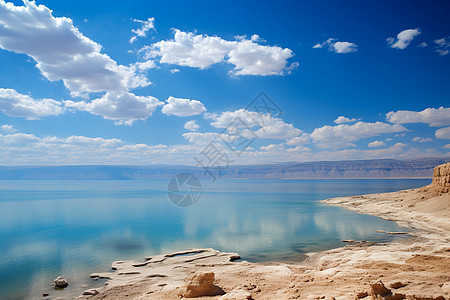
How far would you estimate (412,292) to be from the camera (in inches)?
315

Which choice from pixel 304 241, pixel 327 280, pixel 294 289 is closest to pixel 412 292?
pixel 327 280

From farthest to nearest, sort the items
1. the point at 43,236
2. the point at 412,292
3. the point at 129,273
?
1. the point at 43,236
2. the point at 129,273
3. the point at 412,292

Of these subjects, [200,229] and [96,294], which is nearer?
[96,294]

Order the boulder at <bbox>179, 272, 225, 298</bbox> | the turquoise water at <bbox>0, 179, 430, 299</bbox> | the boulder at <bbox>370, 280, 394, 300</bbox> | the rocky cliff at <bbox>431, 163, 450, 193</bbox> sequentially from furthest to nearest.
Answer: the rocky cliff at <bbox>431, 163, 450, 193</bbox> < the turquoise water at <bbox>0, 179, 430, 299</bbox> < the boulder at <bbox>179, 272, 225, 298</bbox> < the boulder at <bbox>370, 280, 394, 300</bbox>

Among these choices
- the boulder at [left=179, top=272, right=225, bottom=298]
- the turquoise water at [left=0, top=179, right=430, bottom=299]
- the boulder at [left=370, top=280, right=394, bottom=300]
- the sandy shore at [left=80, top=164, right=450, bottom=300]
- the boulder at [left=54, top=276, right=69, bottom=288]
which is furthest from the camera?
the turquoise water at [left=0, top=179, right=430, bottom=299]

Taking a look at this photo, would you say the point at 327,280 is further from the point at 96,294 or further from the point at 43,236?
the point at 43,236

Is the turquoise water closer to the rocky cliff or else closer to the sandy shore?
the sandy shore

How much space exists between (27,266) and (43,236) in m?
12.0

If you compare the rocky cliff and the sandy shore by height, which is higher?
the rocky cliff

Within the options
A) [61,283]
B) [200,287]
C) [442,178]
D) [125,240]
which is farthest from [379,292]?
A: [442,178]

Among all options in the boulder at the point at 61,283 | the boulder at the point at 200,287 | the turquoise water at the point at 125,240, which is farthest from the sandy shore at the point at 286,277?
the turquoise water at the point at 125,240

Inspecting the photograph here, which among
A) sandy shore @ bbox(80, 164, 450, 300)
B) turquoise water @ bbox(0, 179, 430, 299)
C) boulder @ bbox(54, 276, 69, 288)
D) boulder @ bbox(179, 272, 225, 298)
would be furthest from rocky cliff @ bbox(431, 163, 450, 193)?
boulder @ bbox(54, 276, 69, 288)

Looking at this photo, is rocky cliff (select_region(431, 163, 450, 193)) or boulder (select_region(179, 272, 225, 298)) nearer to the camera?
boulder (select_region(179, 272, 225, 298))

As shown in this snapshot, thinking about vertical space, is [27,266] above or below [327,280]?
below
